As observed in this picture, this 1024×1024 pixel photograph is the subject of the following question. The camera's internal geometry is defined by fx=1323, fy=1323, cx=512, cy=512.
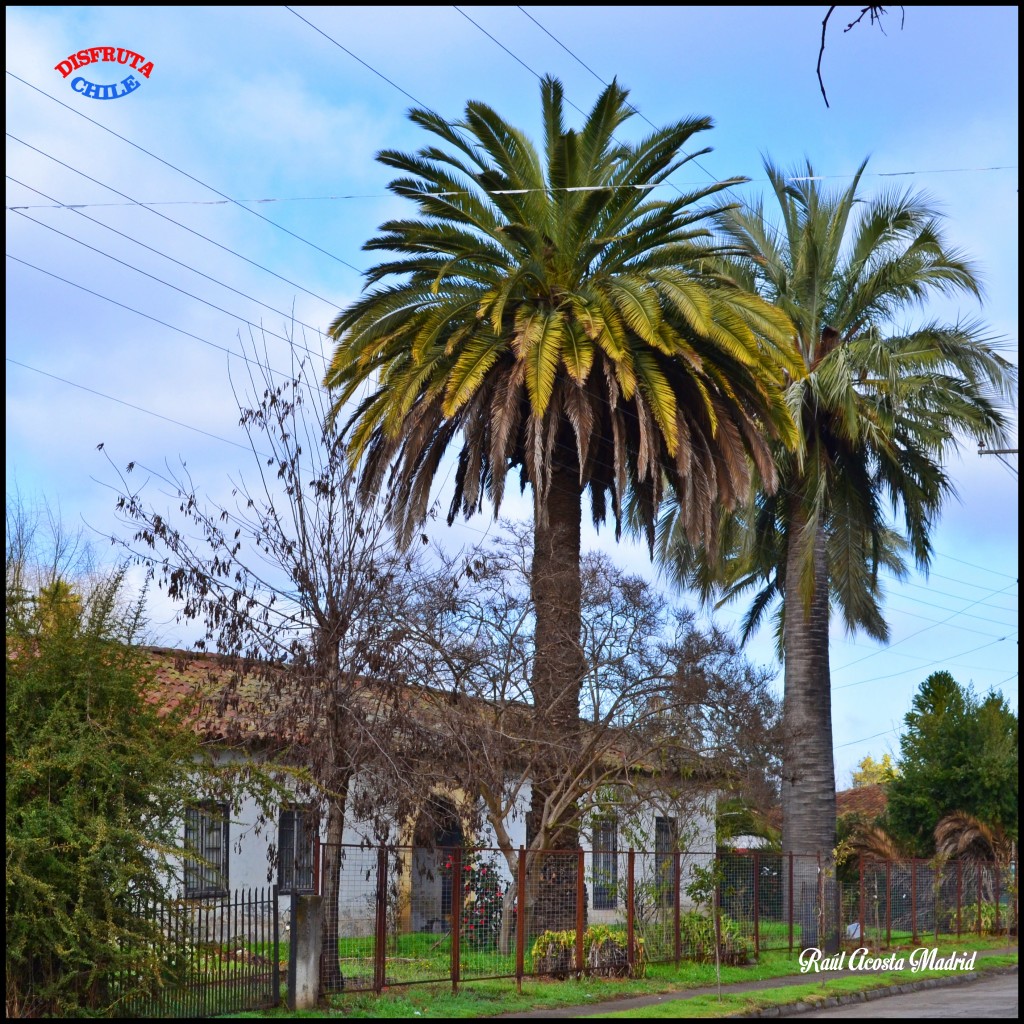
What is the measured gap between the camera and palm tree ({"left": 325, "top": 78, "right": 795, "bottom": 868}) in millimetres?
22141

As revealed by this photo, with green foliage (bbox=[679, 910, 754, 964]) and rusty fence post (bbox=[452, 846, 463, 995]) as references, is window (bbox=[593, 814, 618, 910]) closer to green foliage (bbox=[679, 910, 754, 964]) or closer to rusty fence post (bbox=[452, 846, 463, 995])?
green foliage (bbox=[679, 910, 754, 964])

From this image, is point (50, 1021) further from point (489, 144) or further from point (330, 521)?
point (489, 144)

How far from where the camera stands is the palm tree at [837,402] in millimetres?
29297

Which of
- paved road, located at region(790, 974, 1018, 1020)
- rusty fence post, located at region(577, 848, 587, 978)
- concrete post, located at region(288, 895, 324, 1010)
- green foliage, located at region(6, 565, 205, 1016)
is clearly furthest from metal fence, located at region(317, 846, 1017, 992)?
green foliage, located at region(6, 565, 205, 1016)

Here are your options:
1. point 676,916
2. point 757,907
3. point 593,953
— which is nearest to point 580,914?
point 593,953

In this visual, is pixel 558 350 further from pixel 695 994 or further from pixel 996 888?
pixel 996 888

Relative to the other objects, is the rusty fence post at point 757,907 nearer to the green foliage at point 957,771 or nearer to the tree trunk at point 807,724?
the tree trunk at point 807,724

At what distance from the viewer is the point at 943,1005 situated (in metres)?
18.5

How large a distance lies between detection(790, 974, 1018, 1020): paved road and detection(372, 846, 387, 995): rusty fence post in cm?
576

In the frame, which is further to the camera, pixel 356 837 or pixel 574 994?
pixel 356 837

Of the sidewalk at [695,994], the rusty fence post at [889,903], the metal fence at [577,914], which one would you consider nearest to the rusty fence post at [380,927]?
the metal fence at [577,914]

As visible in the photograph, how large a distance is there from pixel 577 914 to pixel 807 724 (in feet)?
35.6

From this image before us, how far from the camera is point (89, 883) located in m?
13.6

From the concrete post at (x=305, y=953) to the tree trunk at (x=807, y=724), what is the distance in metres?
14.7
